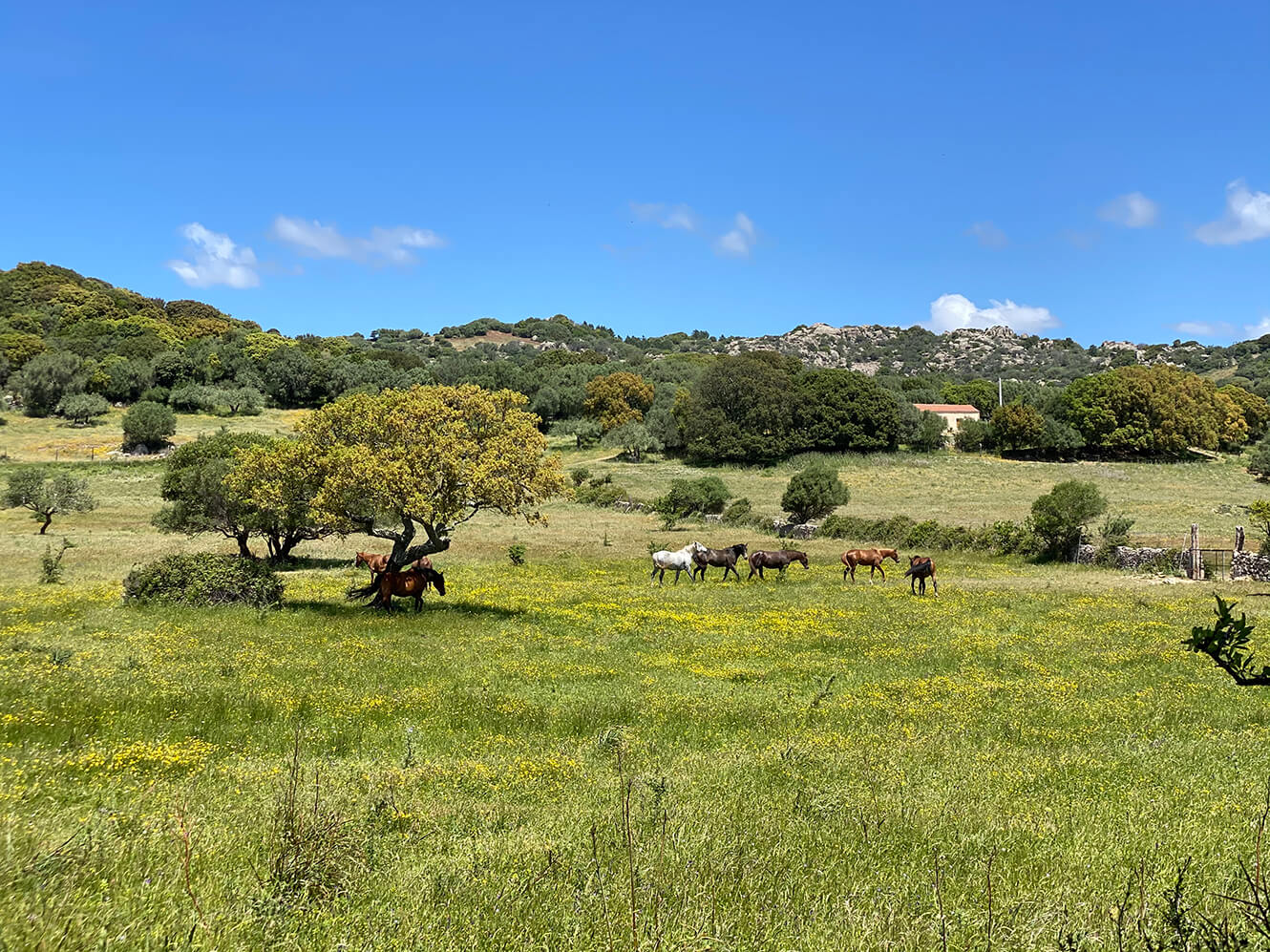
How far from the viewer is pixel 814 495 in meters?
Result: 52.7

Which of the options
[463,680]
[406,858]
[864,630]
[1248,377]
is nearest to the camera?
[406,858]

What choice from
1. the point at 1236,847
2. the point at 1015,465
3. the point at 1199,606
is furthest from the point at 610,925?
the point at 1015,465

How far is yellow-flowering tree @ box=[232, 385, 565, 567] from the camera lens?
22.7 metres

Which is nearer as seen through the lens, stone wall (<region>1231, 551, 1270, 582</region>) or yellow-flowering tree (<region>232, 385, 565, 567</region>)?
yellow-flowering tree (<region>232, 385, 565, 567</region>)

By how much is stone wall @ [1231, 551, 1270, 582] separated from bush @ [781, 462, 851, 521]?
23444mm

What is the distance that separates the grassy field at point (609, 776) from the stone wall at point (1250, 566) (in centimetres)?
1095

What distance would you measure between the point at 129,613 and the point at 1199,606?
1312 inches

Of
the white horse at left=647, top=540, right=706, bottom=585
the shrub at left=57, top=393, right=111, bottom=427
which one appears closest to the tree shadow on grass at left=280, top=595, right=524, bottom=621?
the white horse at left=647, top=540, right=706, bottom=585

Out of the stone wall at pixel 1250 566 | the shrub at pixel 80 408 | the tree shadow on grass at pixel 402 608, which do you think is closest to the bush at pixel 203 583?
the tree shadow on grass at pixel 402 608

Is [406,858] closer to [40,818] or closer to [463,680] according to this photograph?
[40,818]

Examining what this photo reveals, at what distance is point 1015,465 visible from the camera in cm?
9694

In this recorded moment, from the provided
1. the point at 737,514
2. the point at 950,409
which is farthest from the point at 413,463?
the point at 950,409

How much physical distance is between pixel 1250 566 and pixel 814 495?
2502cm

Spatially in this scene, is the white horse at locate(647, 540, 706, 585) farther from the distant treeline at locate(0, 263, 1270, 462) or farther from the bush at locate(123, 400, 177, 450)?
the bush at locate(123, 400, 177, 450)
